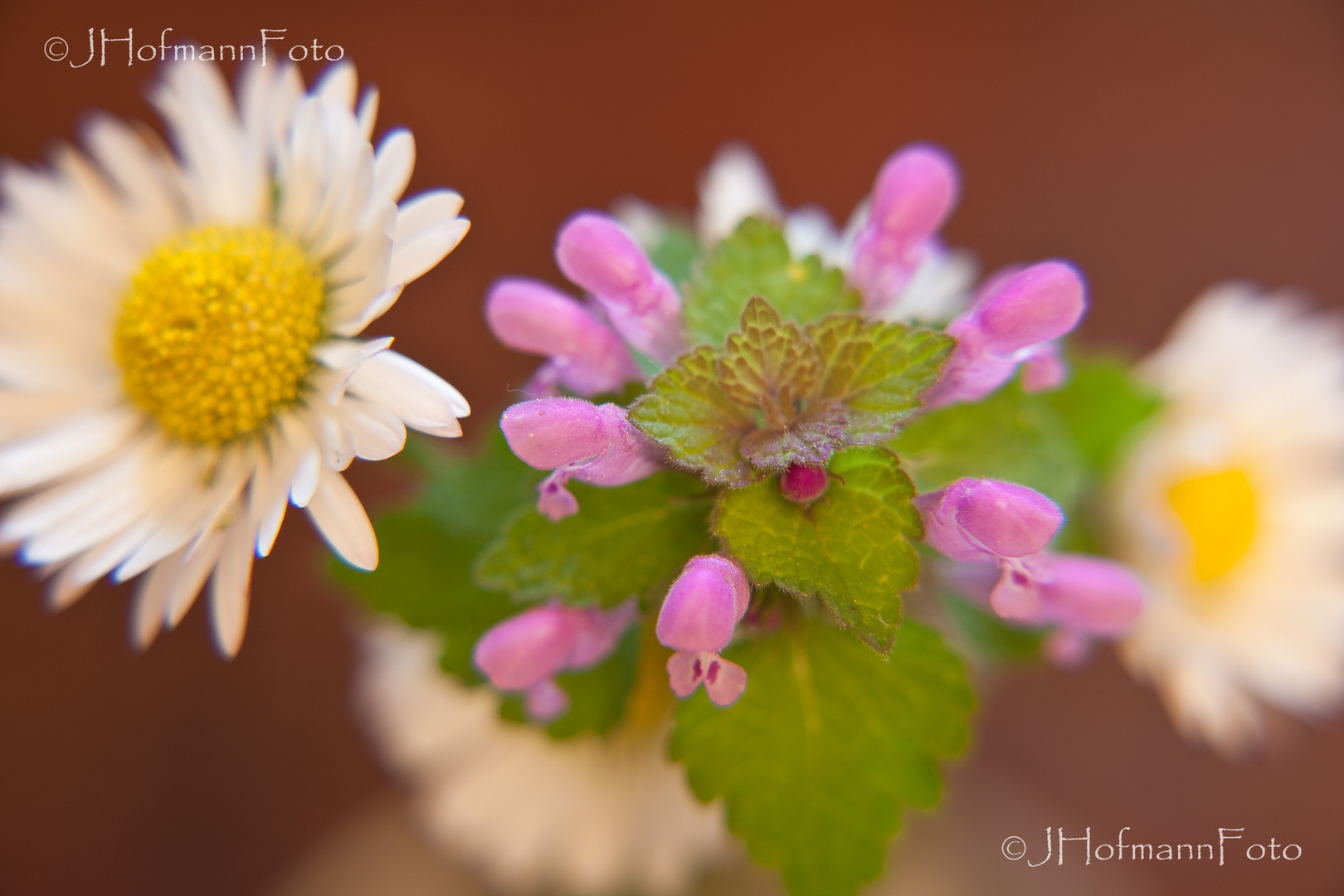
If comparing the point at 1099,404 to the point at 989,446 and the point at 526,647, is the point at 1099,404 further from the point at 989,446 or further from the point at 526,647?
the point at 526,647

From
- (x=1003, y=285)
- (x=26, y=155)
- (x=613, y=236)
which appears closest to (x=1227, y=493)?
(x=1003, y=285)

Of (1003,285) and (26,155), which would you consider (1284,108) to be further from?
(26,155)

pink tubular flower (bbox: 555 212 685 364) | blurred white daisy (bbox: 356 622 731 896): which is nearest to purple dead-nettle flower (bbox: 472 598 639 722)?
pink tubular flower (bbox: 555 212 685 364)

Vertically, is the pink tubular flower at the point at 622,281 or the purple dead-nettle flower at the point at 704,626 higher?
the pink tubular flower at the point at 622,281

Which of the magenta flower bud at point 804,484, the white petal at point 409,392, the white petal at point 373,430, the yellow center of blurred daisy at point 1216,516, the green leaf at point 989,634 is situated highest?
the white petal at point 409,392

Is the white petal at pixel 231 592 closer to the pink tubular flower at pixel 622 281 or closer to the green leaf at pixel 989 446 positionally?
the pink tubular flower at pixel 622 281

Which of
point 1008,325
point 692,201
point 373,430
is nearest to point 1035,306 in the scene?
point 1008,325

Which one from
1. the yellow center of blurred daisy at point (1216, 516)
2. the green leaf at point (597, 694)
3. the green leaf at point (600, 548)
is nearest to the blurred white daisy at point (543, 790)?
the green leaf at point (597, 694)
